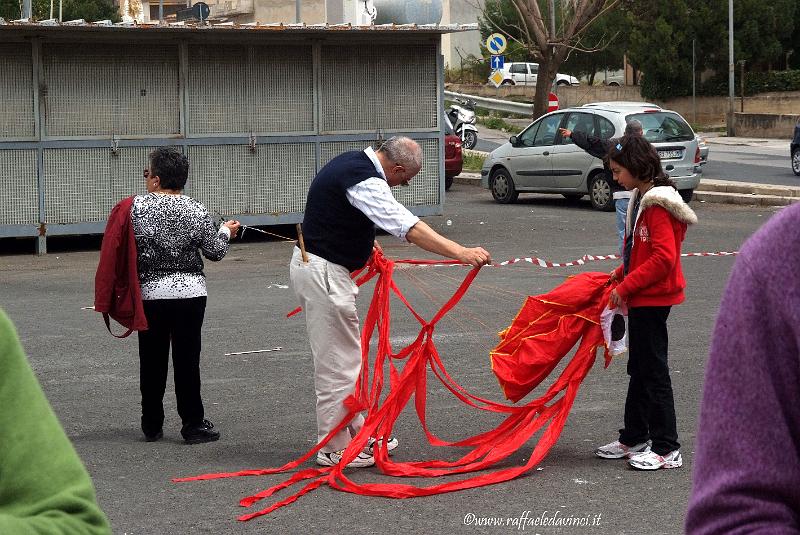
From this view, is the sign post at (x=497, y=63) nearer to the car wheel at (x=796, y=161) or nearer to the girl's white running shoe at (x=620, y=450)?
the car wheel at (x=796, y=161)

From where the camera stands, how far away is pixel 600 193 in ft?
70.9

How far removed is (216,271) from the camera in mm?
15383

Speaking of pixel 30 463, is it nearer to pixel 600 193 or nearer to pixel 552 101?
pixel 600 193

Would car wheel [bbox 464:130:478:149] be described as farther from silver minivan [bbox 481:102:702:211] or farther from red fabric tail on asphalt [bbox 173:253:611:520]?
red fabric tail on asphalt [bbox 173:253:611:520]

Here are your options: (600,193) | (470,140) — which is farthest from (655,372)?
(470,140)

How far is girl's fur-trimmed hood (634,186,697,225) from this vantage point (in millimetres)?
6512

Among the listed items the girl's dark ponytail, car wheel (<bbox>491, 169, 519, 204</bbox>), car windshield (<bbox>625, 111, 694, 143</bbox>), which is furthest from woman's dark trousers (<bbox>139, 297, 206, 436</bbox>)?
car wheel (<bbox>491, 169, 519, 204</bbox>)

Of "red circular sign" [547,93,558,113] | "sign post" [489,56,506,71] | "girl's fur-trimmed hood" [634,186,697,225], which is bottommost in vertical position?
"girl's fur-trimmed hood" [634,186,697,225]

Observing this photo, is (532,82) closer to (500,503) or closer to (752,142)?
(752,142)

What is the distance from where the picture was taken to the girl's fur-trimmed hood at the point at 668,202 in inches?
256

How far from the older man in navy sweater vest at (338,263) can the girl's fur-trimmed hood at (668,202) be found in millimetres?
1086

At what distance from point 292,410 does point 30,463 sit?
247 inches

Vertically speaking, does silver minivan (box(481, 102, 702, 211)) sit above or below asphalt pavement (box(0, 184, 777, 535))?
above

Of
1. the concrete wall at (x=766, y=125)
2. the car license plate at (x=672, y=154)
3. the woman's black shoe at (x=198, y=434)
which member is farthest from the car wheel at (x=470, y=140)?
the woman's black shoe at (x=198, y=434)
